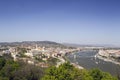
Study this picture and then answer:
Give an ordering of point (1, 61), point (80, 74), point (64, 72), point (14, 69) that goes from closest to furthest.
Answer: point (64, 72)
point (80, 74)
point (14, 69)
point (1, 61)

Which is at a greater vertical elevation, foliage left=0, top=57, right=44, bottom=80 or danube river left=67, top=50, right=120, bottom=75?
foliage left=0, top=57, right=44, bottom=80

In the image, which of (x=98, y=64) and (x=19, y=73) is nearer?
(x=19, y=73)

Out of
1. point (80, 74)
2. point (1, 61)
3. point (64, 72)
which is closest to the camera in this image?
point (64, 72)

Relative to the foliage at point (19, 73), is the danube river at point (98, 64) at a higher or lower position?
lower

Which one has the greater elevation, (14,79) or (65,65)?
(65,65)

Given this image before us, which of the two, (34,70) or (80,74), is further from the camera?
(34,70)

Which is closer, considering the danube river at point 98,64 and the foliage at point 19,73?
the foliage at point 19,73

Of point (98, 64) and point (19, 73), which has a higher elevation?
point (19, 73)

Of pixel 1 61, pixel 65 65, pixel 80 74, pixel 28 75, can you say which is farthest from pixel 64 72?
pixel 1 61

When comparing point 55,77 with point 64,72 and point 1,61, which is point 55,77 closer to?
point 64,72

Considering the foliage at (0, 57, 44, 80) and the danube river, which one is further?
the danube river
